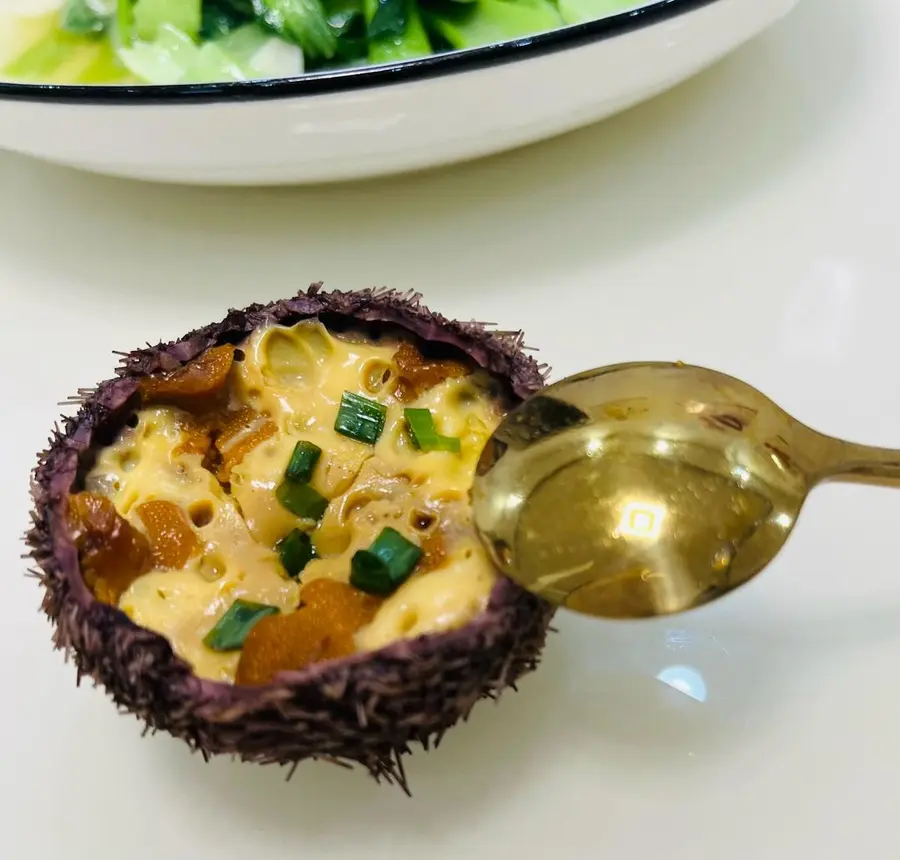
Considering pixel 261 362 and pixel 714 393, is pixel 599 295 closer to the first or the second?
pixel 714 393

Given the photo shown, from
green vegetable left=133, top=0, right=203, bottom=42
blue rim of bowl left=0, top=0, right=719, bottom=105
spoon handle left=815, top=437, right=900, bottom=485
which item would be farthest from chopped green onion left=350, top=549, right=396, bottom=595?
green vegetable left=133, top=0, right=203, bottom=42

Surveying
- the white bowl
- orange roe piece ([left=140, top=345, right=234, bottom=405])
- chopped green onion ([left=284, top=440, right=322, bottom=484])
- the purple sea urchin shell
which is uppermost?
the white bowl

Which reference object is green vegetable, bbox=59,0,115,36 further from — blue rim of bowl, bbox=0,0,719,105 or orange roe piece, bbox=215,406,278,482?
orange roe piece, bbox=215,406,278,482

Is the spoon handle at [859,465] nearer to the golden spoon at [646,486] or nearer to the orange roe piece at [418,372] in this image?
the golden spoon at [646,486]

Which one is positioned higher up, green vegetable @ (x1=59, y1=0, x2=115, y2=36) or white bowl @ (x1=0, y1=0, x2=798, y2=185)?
green vegetable @ (x1=59, y1=0, x2=115, y2=36)

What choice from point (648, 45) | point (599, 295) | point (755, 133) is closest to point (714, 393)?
point (599, 295)

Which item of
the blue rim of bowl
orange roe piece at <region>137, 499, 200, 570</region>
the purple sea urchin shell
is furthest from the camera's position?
the blue rim of bowl

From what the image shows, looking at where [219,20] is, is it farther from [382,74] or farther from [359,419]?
[359,419]

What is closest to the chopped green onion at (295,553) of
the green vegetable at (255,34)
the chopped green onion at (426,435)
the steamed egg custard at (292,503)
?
the steamed egg custard at (292,503)

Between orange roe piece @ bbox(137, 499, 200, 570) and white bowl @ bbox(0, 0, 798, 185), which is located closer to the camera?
orange roe piece @ bbox(137, 499, 200, 570)
